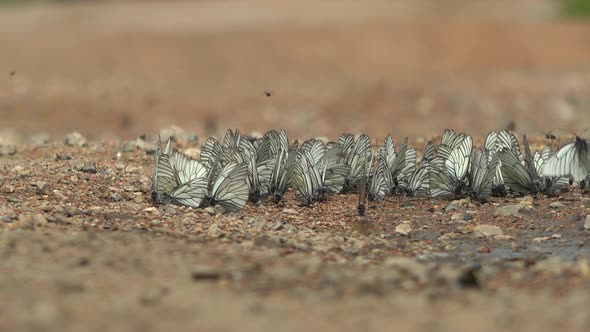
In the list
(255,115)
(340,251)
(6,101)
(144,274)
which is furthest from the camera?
(255,115)

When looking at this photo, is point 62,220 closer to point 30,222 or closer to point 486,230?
point 30,222

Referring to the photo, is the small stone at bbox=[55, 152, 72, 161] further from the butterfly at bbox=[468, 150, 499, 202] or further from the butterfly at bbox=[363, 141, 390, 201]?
the butterfly at bbox=[468, 150, 499, 202]

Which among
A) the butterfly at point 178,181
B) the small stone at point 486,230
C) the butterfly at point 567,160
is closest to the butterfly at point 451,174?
the butterfly at point 567,160

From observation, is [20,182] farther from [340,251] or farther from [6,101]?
[6,101]

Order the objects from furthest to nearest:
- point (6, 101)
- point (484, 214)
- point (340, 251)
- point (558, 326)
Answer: point (6, 101), point (484, 214), point (340, 251), point (558, 326)

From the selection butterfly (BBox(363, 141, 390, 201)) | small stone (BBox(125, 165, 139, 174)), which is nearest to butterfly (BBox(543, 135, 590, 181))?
butterfly (BBox(363, 141, 390, 201))

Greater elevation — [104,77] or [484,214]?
[104,77]

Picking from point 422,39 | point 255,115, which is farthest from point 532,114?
point 422,39
